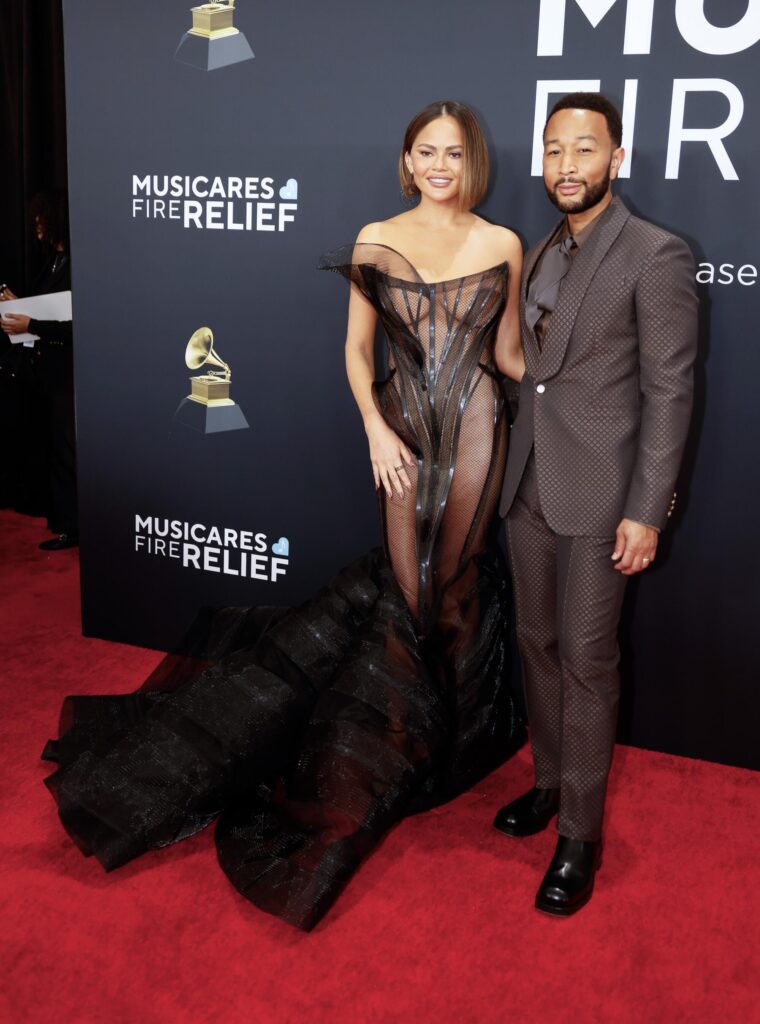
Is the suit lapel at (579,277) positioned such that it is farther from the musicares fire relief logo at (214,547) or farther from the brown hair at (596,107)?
the musicares fire relief logo at (214,547)

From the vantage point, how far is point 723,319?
2924 mm

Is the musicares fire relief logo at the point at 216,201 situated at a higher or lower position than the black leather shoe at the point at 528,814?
higher

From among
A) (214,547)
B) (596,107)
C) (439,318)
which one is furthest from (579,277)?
(214,547)

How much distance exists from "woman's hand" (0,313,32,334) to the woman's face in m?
2.76

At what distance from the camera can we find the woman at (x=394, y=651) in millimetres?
2691

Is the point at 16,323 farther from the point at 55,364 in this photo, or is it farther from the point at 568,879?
the point at 568,879

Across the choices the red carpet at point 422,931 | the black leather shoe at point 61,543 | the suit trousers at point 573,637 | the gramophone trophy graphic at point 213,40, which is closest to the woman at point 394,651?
the red carpet at point 422,931

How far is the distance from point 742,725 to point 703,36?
2.01m

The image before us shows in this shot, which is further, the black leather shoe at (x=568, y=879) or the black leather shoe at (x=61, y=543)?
the black leather shoe at (x=61, y=543)

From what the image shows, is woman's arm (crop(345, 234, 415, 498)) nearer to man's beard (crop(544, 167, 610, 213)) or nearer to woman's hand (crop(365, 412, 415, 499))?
woman's hand (crop(365, 412, 415, 499))

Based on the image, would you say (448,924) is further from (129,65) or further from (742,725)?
(129,65)

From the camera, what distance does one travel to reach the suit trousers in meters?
2.46

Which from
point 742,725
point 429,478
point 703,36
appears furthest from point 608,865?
point 703,36

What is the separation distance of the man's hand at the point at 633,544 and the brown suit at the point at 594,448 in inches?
0.9
